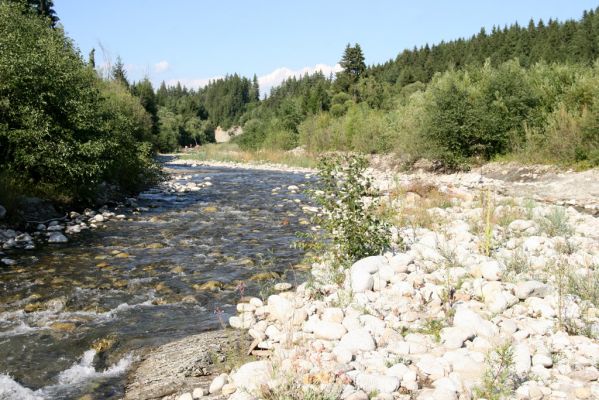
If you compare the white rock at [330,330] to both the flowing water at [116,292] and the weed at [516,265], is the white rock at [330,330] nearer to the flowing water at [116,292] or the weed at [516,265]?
the flowing water at [116,292]

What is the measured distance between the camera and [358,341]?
5.02 metres

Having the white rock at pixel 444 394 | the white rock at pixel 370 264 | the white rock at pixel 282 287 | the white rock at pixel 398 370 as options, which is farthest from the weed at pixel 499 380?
the white rock at pixel 282 287

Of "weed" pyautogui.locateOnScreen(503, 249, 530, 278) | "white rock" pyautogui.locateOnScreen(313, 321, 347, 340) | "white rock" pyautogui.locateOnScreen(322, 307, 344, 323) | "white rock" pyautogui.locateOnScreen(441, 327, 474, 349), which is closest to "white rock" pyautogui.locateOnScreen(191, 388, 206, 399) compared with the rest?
"white rock" pyautogui.locateOnScreen(313, 321, 347, 340)

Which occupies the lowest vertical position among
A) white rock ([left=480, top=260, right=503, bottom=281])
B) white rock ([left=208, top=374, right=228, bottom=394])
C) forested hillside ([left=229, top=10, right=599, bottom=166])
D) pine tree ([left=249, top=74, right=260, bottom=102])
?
white rock ([left=208, top=374, right=228, bottom=394])

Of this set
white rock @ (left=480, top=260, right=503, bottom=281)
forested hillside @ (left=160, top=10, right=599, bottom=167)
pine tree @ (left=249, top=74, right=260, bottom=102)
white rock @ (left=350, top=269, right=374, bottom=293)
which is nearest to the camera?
white rock @ (left=480, top=260, right=503, bottom=281)

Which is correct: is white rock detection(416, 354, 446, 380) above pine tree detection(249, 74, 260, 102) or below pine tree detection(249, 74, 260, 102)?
below

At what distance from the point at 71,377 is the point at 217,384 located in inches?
79.4

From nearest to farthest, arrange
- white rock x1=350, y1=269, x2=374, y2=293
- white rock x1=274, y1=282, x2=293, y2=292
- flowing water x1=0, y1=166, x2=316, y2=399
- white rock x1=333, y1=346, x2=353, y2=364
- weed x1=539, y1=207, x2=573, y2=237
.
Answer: white rock x1=333, y1=346, x2=353, y2=364 → flowing water x1=0, y1=166, x2=316, y2=399 → white rock x1=350, y1=269, x2=374, y2=293 → white rock x1=274, y1=282, x2=293, y2=292 → weed x1=539, y1=207, x2=573, y2=237

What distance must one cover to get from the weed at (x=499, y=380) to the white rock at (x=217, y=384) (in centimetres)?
245

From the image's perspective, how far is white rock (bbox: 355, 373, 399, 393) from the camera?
4.10 m

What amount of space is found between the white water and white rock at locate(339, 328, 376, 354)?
2.76m

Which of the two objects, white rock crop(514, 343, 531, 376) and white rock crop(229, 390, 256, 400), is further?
white rock crop(514, 343, 531, 376)

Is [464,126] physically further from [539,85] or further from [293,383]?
[293,383]

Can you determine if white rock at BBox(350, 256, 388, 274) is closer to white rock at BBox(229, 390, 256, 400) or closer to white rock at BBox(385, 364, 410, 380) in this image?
white rock at BBox(385, 364, 410, 380)
